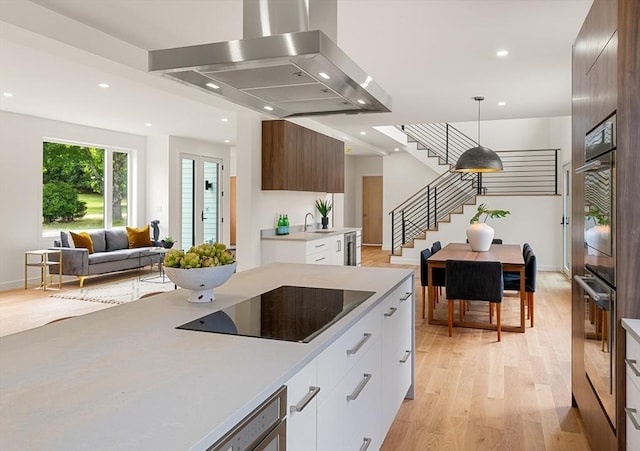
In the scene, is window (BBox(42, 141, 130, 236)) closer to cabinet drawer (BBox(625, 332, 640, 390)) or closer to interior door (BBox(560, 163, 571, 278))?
cabinet drawer (BBox(625, 332, 640, 390))

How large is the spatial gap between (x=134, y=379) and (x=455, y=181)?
34.7 feet

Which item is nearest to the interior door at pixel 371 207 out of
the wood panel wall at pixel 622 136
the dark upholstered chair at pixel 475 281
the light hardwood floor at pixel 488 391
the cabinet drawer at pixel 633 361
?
the light hardwood floor at pixel 488 391

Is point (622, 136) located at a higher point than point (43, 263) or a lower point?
higher

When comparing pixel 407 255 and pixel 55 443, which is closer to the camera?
pixel 55 443

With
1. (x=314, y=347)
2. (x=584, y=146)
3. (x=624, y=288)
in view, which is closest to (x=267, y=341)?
(x=314, y=347)

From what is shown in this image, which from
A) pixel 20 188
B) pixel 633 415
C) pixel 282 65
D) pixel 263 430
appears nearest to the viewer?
pixel 263 430

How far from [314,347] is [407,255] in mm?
8924

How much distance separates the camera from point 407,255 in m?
10.2

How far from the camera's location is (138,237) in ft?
28.8

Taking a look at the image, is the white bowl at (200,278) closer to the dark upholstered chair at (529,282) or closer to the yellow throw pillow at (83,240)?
the dark upholstered chair at (529,282)

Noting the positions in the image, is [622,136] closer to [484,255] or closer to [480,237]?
[484,255]

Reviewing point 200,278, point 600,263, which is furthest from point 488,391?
point 200,278

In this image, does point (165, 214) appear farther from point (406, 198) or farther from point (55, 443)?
point (55, 443)

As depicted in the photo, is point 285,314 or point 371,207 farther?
point 371,207
